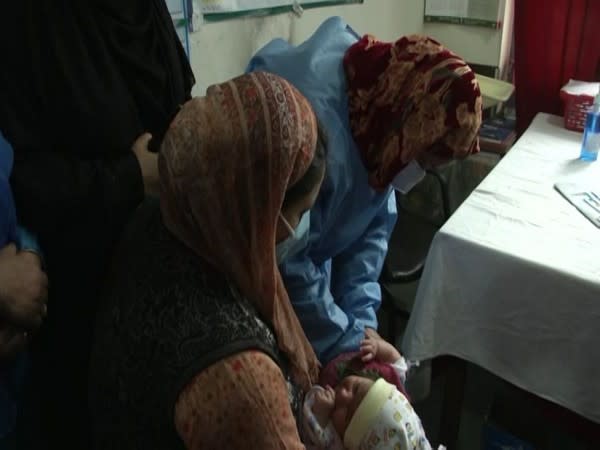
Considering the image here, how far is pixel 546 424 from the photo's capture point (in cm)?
160

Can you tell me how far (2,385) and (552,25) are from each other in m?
2.29

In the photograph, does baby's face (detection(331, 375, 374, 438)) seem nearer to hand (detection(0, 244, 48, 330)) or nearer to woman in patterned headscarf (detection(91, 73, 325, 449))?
woman in patterned headscarf (detection(91, 73, 325, 449))

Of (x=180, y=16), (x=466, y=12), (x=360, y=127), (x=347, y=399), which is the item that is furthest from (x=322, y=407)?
(x=466, y=12)

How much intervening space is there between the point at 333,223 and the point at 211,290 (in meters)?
0.56

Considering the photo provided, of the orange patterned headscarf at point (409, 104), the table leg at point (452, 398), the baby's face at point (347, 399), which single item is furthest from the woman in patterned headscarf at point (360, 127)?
the table leg at point (452, 398)

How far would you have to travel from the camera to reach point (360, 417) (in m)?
0.87

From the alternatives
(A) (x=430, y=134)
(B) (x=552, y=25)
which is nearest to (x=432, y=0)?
(B) (x=552, y=25)

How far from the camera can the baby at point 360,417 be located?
2.83ft

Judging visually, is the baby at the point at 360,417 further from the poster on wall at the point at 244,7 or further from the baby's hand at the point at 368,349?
the poster on wall at the point at 244,7

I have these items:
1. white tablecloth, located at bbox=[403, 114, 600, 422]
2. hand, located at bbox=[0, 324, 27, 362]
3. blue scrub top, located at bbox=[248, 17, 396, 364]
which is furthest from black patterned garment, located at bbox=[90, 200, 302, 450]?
white tablecloth, located at bbox=[403, 114, 600, 422]

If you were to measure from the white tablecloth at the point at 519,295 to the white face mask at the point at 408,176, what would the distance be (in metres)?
0.21

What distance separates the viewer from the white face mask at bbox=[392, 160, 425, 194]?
1.16m

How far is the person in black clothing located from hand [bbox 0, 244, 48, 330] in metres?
0.08

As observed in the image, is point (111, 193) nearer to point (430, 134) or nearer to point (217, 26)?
point (430, 134)
